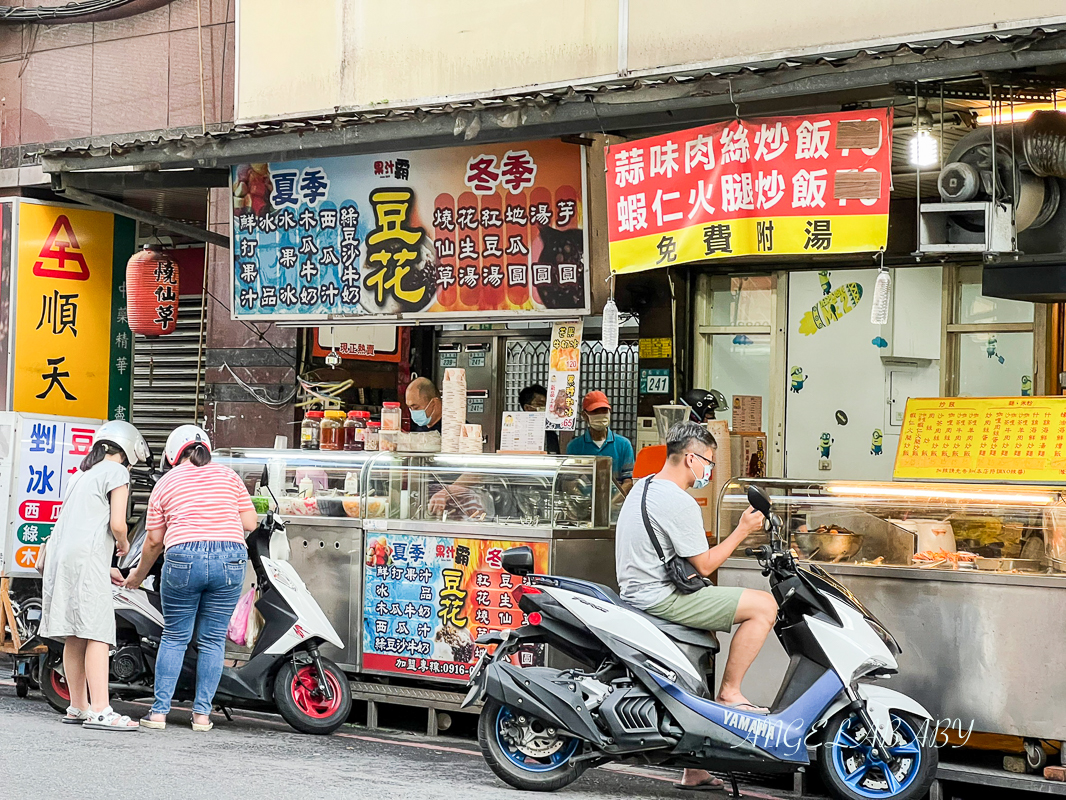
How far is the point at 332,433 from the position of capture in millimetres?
11359

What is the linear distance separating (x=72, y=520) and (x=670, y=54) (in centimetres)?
498

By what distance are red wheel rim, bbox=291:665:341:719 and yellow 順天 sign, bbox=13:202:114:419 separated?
17.7 ft

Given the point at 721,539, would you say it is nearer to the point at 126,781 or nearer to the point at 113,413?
the point at 126,781

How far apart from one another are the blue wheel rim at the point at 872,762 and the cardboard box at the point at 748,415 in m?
5.24

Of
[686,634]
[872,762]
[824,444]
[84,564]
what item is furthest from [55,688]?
[824,444]

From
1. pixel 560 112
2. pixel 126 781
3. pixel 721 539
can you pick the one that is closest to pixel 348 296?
pixel 560 112

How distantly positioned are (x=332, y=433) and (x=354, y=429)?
7.3 inches

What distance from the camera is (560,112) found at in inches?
343

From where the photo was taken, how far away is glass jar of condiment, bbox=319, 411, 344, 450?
11.3 meters

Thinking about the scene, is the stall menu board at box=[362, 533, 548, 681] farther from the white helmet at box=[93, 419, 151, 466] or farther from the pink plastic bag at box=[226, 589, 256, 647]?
the white helmet at box=[93, 419, 151, 466]

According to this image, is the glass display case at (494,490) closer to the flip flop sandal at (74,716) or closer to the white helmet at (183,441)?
the white helmet at (183,441)

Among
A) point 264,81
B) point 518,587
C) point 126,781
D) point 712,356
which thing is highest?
point 264,81

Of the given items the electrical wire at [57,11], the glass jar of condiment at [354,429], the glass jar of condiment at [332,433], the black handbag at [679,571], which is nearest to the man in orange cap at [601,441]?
the glass jar of condiment at [354,429]

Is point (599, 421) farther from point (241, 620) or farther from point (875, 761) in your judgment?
point (875, 761)
